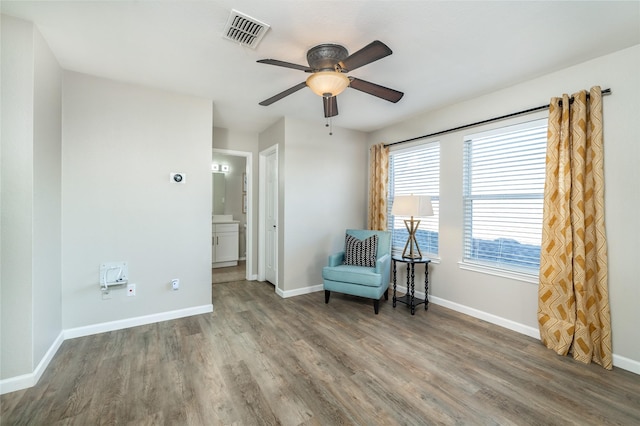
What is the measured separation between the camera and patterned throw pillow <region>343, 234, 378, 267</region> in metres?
3.65

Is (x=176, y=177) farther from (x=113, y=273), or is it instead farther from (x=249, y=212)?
(x=249, y=212)

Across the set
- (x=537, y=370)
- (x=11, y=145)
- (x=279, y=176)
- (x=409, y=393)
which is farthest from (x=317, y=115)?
(x=537, y=370)

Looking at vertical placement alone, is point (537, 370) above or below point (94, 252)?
below

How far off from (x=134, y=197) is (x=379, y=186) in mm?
3215

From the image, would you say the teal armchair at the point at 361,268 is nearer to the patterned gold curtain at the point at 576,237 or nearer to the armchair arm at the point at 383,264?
the armchair arm at the point at 383,264

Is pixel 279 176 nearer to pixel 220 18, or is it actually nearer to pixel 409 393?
pixel 220 18

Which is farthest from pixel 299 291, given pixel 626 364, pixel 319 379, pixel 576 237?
pixel 626 364

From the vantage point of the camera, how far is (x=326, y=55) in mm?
2090

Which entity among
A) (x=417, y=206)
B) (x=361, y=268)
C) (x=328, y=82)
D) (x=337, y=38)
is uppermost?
(x=337, y=38)

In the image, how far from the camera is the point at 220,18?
6.09 feet

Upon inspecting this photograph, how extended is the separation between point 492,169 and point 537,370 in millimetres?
1946

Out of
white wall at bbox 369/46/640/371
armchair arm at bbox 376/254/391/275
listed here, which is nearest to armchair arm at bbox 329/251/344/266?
armchair arm at bbox 376/254/391/275

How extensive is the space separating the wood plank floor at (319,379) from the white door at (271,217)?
139cm

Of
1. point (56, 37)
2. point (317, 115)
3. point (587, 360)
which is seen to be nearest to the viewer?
point (56, 37)
